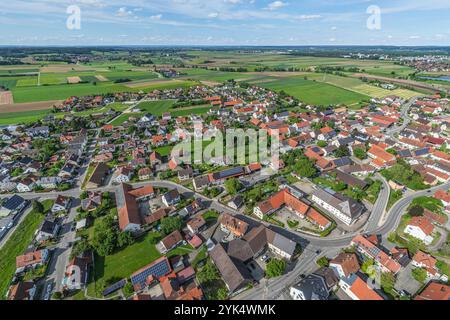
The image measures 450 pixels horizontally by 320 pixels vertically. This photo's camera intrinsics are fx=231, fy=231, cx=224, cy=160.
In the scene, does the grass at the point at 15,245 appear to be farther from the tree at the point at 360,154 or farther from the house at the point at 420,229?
the tree at the point at 360,154

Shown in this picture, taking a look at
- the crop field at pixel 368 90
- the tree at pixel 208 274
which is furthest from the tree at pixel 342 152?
the crop field at pixel 368 90

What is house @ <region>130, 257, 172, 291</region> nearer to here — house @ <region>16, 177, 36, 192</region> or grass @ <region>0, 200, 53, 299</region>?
grass @ <region>0, 200, 53, 299</region>

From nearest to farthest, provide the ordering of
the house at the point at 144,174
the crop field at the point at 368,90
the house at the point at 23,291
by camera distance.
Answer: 1. the house at the point at 23,291
2. the house at the point at 144,174
3. the crop field at the point at 368,90

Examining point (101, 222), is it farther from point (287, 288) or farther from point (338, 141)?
point (338, 141)

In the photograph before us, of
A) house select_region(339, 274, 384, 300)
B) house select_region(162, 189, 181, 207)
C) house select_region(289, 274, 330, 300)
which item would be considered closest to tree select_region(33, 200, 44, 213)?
house select_region(162, 189, 181, 207)

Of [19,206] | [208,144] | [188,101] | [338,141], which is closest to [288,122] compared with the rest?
[338,141]

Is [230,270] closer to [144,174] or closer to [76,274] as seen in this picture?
[76,274]
